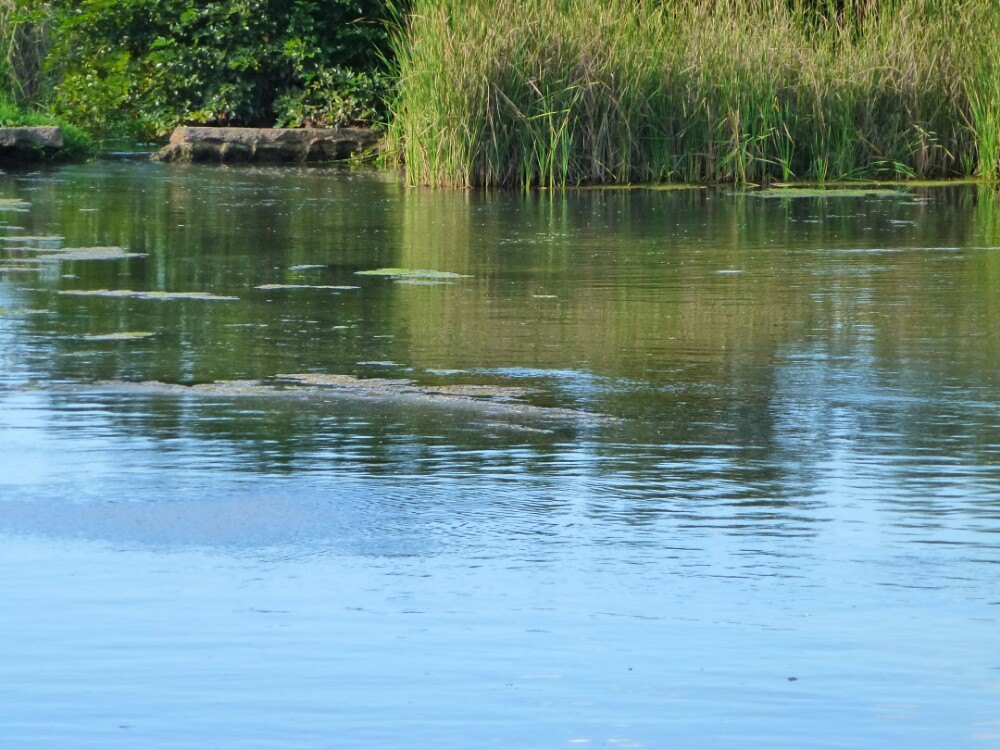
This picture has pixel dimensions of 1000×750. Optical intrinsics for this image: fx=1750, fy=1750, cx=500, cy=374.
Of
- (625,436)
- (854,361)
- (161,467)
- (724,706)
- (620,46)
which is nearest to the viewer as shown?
(724,706)

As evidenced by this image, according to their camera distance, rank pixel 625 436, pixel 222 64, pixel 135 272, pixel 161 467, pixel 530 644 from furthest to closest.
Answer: pixel 222 64
pixel 135 272
pixel 625 436
pixel 161 467
pixel 530 644

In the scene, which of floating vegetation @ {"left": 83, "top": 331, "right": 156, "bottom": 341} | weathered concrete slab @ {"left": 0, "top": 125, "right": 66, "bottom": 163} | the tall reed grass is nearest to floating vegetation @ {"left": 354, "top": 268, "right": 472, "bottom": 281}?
floating vegetation @ {"left": 83, "top": 331, "right": 156, "bottom": 341}

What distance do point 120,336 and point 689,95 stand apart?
10.2 meters

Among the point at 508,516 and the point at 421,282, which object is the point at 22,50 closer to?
the point at 421,282

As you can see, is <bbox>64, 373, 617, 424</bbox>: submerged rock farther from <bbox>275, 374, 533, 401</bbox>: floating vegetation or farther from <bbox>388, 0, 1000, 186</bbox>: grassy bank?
<bbox>388, 0, 1000, 186</bbox>: grassy bank

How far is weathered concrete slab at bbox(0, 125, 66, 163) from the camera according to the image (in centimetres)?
1906

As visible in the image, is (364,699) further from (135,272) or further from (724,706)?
(135,272)

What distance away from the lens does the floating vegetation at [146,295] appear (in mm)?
8719

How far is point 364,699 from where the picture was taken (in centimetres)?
315

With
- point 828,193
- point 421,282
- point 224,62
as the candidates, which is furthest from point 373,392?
point 224,62

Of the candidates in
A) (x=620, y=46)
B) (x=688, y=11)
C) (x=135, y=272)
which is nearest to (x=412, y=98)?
(x=620, y=46)

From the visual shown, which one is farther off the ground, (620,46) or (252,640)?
(620,46)

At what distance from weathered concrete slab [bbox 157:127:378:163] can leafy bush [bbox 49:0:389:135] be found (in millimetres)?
357

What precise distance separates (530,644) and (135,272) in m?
6.79
